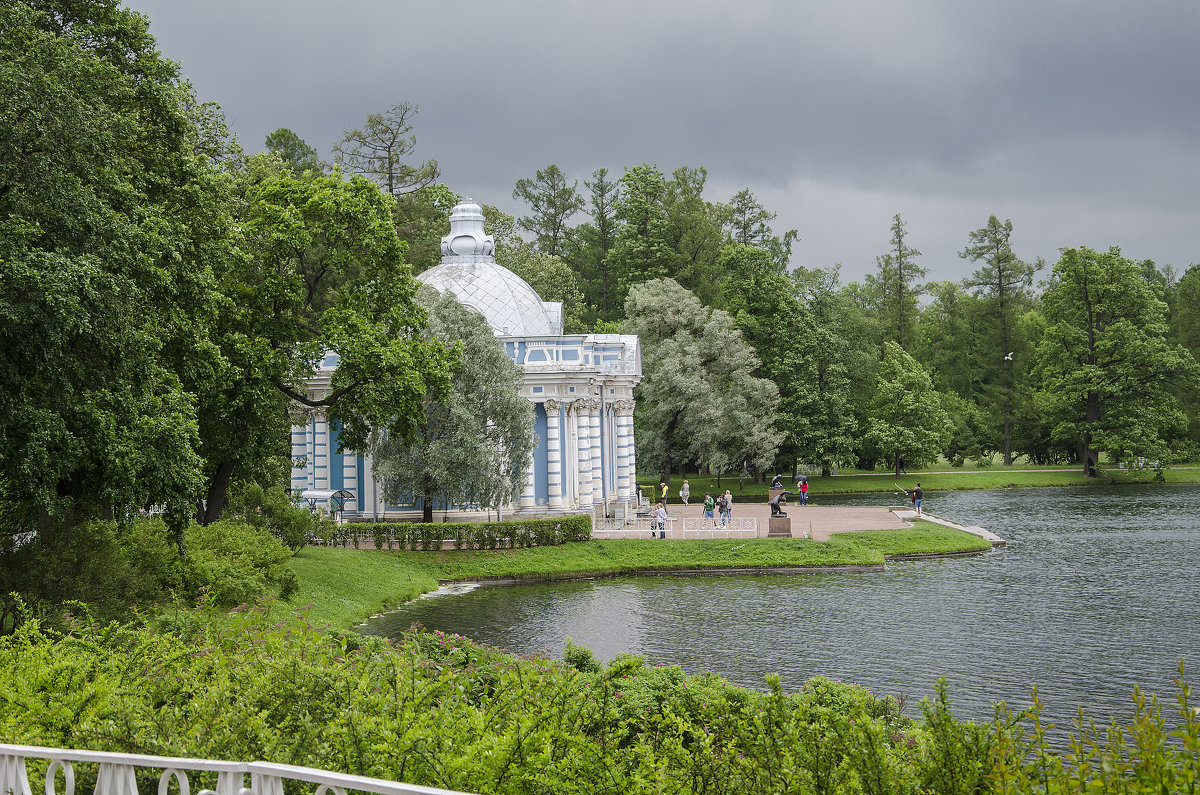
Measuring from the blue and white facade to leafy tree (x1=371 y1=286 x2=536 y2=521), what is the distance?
2843 millimetres

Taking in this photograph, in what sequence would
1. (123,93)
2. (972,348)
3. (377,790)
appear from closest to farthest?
(377,790)
(123,93)
(972,348)

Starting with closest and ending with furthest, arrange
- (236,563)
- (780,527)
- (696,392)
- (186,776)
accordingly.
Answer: (186,776) → (236,563) → (780,527) → (696,392)

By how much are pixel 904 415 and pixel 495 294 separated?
36222mm

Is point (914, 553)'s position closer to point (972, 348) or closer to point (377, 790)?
point (377, 790)

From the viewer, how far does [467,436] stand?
3456 centimetres

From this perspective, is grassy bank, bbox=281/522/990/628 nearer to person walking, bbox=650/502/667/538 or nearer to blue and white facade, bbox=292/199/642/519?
person walking, bbox=650/502/667/538

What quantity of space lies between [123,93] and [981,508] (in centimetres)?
4297

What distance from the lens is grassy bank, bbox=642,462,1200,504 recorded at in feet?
211

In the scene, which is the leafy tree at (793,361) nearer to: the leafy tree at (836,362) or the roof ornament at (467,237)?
the leafy tree at (836,362)

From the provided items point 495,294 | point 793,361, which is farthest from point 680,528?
point 793,361

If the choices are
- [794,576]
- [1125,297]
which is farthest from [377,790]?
[1125,297]

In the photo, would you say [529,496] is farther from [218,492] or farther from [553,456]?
[218,492]

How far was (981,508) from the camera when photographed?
5156 cm

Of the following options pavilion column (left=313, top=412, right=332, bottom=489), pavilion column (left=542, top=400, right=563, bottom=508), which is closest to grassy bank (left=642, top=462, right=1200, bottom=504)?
pavilion column (left=542, top=400, right=563, bottom=508)
